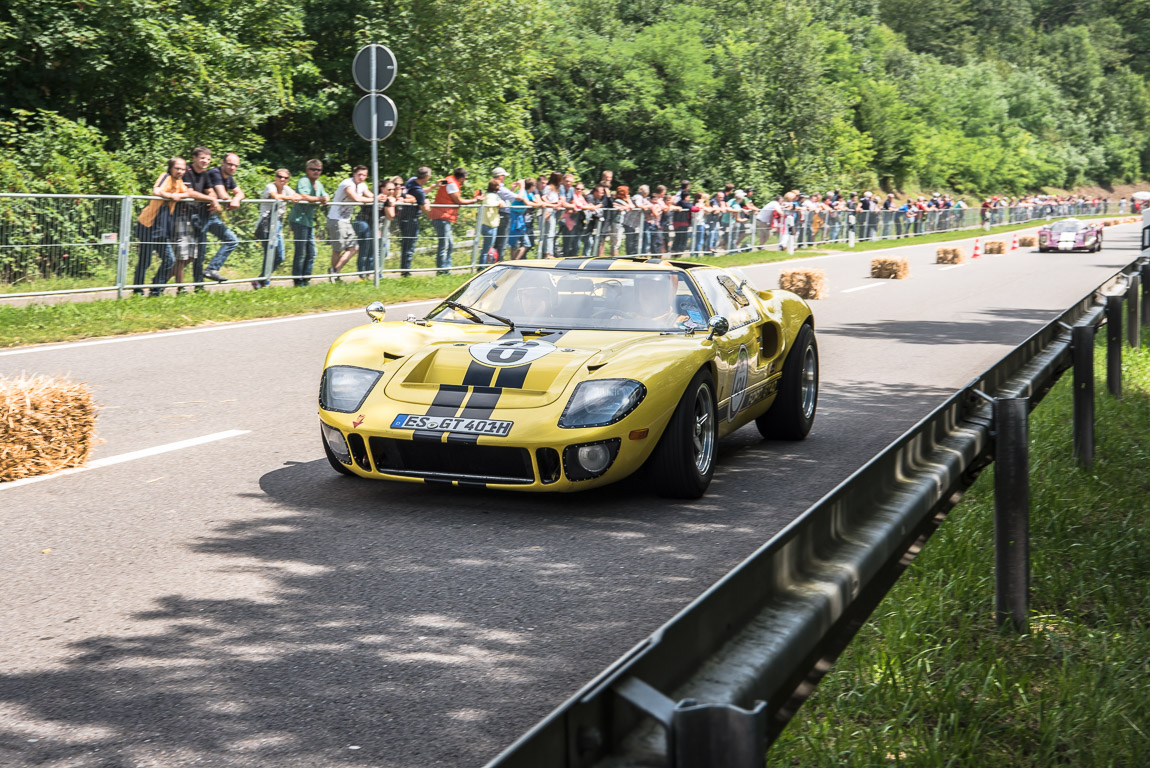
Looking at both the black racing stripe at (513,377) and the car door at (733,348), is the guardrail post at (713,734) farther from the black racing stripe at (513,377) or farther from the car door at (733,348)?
the car door at (733,348)

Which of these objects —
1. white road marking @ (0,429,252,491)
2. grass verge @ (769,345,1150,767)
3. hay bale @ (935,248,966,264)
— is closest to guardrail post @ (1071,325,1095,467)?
grass verge @ (769,345,1150,767)

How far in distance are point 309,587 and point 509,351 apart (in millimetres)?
1901

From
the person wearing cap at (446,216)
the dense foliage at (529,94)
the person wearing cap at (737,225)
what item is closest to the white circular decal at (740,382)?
the person wearing cap at (446,216)

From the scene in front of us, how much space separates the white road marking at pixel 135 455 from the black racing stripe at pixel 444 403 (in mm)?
2124

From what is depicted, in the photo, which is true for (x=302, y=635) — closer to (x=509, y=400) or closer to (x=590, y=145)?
(x=509, y=400)

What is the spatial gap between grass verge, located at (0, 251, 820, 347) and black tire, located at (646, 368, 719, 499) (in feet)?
24.9

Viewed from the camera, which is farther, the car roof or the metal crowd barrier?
the metal crowd barrier

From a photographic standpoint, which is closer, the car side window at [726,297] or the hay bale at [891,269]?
the car side window at [726,297]

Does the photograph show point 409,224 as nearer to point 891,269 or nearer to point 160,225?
point 160,225

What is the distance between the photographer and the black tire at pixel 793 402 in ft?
26.1

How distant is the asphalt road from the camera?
349 centimetres

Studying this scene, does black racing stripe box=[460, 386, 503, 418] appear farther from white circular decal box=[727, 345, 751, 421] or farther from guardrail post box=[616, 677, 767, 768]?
guardrail post box=[616, 677, 767, 768]

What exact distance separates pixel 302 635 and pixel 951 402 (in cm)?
221

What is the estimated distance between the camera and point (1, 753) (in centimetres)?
326
